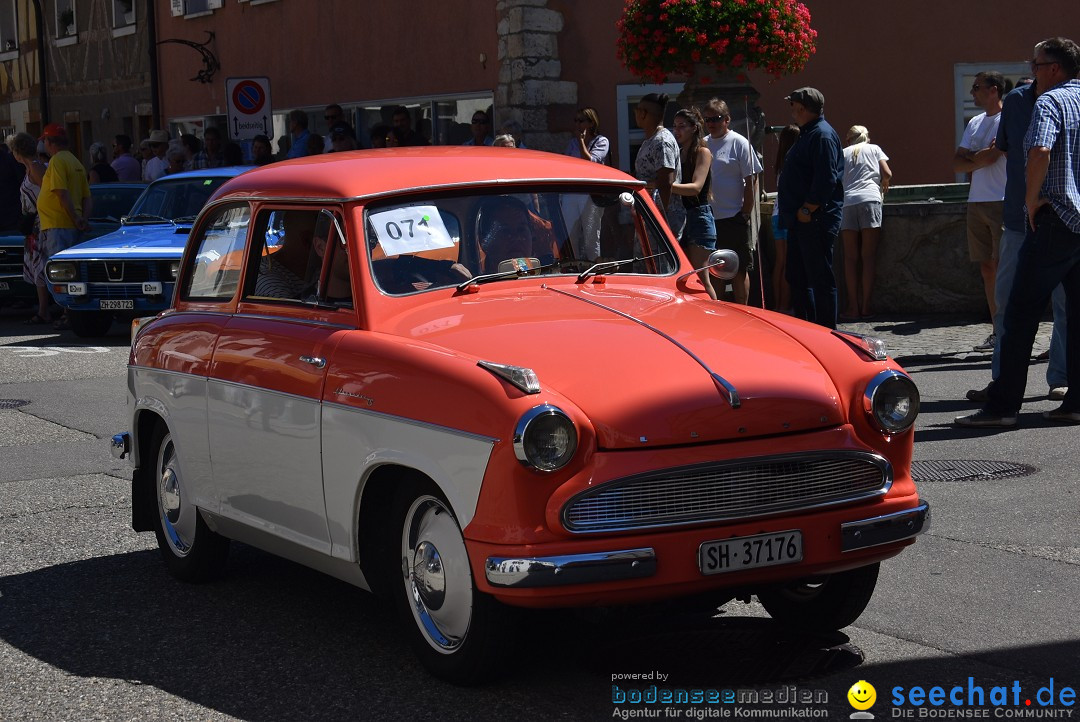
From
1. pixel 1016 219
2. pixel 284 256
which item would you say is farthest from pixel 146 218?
pixel 284 256

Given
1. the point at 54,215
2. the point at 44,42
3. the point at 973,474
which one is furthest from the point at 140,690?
the point at 44,42

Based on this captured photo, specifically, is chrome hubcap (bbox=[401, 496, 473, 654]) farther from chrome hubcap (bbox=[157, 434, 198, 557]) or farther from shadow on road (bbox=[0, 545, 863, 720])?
chrome hubcap (bbox=[157, 434, 198, 557])

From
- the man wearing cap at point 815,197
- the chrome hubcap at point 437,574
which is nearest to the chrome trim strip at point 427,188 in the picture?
the chrome hubcap at point 437,574

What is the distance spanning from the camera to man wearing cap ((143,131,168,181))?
23.5 m

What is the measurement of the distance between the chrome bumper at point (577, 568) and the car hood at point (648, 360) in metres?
0.33

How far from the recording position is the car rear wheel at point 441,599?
191 inches

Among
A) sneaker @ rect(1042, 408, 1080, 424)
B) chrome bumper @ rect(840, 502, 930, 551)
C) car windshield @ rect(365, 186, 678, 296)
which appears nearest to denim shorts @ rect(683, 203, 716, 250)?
sneaker @ rect(1042, 408, 1080, 424)

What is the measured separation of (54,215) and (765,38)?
8081mm

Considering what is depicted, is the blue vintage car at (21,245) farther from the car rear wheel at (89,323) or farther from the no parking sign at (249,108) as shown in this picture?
the car rear wheel at (89,323)

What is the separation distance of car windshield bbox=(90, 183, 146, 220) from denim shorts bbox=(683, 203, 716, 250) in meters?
9.65

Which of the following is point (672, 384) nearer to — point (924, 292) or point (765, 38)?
point (924, 292)

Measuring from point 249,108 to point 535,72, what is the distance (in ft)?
13.0

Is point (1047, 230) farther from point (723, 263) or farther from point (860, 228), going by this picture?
point (860, 228)

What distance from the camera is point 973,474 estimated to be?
8.16m
